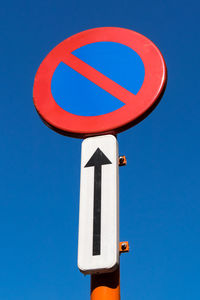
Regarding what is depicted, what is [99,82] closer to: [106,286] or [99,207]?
[99,207]

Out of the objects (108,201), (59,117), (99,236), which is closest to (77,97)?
(59,117)

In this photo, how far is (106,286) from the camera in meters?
1.27

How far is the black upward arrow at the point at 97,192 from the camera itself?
4.18ft

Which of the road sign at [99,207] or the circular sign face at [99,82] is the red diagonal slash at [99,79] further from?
the road sign at [99,207]

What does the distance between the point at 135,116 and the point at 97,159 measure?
0.84 feet

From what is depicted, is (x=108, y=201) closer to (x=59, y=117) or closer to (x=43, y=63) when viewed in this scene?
(x=59, y=117)

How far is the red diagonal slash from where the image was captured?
1668 mm

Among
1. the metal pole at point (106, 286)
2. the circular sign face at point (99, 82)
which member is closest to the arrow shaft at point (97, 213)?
the metal pole at point (106, 286)

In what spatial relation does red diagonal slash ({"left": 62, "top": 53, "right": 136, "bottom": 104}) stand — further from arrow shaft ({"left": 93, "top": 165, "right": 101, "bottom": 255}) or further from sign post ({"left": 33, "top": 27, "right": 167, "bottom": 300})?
arrow shaft ({"left": 93, "top": 165, "right": 101, "bottom": 255})

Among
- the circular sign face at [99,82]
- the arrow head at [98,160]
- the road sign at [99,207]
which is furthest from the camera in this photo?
the circular sign face at [99,82]

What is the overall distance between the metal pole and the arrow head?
412mm

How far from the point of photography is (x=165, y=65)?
5.79 feet

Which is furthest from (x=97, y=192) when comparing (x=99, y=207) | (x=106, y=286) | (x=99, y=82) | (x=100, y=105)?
(x=99, y=82)

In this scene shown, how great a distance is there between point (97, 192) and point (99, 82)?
604 millimetres
